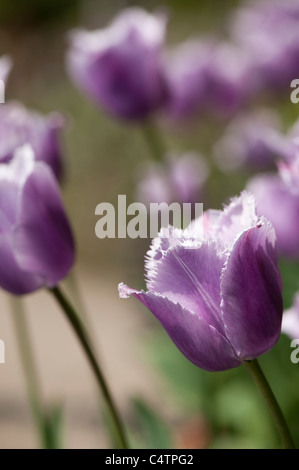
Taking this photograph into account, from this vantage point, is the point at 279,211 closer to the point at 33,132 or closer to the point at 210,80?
the point at 33,132

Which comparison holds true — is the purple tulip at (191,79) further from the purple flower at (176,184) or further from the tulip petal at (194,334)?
the tulip petal at (194,334)

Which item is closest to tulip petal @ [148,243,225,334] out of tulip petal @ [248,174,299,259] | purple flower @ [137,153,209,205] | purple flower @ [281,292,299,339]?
purple flower @ [281,292,299,339]

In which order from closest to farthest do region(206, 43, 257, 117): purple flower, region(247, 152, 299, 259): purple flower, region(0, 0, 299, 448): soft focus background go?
region(247, 152, 299, 259): purple flower < region(0, 0, 299, 448): soft focus background < region(206, 43, 257, 117): purple flower

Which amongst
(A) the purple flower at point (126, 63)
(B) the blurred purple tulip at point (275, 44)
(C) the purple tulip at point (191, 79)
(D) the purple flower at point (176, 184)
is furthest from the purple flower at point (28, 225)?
(B) the blurred purple tulip at point (275, 44)

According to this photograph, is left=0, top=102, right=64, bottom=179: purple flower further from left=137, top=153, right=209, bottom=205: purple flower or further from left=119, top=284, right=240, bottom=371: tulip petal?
left=137, top=153, right=209, bottom=205: purple flower

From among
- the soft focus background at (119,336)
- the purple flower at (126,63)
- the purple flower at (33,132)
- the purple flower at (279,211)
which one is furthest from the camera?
the soft focus background at (119,336)

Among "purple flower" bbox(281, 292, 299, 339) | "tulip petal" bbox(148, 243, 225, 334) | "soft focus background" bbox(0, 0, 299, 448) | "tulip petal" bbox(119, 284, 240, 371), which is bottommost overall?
"soft focus background" bbox(0, 0, 299, 448)

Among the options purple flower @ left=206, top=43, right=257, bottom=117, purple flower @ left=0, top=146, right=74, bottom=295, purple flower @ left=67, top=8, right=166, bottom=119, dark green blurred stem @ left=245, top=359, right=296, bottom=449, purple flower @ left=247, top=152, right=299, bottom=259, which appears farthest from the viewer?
purple flower @ left=206, top=43, right=257, bottom=117
